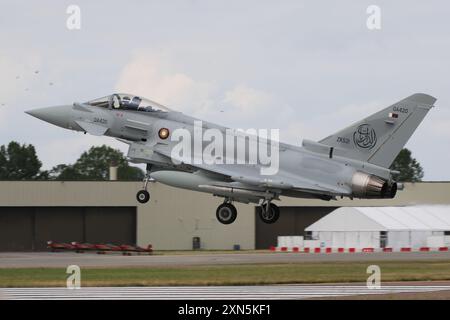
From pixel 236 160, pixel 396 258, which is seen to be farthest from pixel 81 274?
pixel 396 258

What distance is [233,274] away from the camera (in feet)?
93.9

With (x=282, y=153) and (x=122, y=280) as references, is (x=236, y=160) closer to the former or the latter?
(x=282, y=153)

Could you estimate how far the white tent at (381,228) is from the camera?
160ft

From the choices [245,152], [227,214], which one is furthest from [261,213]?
[245,152]

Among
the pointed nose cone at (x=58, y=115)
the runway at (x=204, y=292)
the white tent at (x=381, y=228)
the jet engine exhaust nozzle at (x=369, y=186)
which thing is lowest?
the runway at (x=204, y=292)

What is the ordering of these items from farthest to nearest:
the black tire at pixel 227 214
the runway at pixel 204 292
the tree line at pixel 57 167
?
1. the tree line at pixel 57 167
2. the black tire at pixel 227 214
3. the runway at pixel 204 292

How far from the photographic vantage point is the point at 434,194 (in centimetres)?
6406

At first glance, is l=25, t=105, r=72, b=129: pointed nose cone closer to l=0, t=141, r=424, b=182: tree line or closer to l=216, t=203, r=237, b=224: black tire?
l=216, t=203, r=237, b=224: black tire

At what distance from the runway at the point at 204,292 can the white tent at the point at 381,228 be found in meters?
25.3

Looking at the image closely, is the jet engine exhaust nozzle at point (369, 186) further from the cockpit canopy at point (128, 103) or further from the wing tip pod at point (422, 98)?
the cockpit canopy at point (128, 103)

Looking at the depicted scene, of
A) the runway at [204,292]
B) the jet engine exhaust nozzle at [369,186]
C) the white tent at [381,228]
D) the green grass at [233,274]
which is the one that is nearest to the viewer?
the runway at [204,292]

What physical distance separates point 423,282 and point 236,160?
771 centimetres

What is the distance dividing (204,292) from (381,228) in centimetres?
2753

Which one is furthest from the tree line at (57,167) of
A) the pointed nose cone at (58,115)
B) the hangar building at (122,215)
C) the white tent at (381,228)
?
the pointed nose cone at (58,115)
